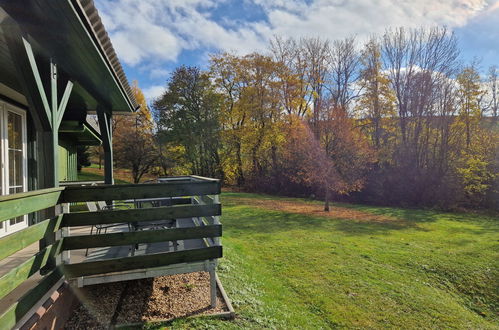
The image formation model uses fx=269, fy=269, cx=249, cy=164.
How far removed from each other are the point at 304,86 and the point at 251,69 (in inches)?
176

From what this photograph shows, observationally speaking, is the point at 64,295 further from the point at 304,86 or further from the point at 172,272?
the point at 304,86

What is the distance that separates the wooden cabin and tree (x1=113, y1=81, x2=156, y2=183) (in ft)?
60.0

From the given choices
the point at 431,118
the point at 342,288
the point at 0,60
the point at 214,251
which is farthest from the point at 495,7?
the point at 0,60

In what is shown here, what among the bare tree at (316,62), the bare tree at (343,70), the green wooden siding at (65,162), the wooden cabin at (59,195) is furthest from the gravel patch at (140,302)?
the bare tree at (343,70)

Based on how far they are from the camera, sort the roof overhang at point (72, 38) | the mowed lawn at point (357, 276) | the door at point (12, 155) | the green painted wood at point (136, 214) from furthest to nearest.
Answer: the door at point (12, 155) < the mowed lawn at point (357, 276) < the green painted wood at point (136, 214) < the roof overhang at point (72, 38)

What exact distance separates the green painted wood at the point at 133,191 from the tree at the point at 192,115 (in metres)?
19.9

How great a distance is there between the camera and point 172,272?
10.4ft

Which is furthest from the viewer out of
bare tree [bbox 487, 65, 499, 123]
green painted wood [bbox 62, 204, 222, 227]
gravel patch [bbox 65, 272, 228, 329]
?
bare tree [bbox 487, 65, 499, 123]

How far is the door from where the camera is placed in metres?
4.00

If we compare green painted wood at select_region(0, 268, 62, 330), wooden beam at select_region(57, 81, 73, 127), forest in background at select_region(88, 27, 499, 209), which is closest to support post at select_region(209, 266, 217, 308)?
green painted wood at select_region(0, 268, 62, 330)

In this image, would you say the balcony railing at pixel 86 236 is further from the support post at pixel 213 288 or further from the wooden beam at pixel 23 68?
the wooden beam at pixel 23 68

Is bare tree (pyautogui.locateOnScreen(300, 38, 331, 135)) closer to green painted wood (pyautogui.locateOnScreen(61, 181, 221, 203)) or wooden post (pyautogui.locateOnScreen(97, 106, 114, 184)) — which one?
wooden post (pyautogui.locateOnScreen(97, 106, 114, 184))

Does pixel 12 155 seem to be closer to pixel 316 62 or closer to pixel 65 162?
pixel 65 162

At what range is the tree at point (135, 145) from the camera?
21469mm
